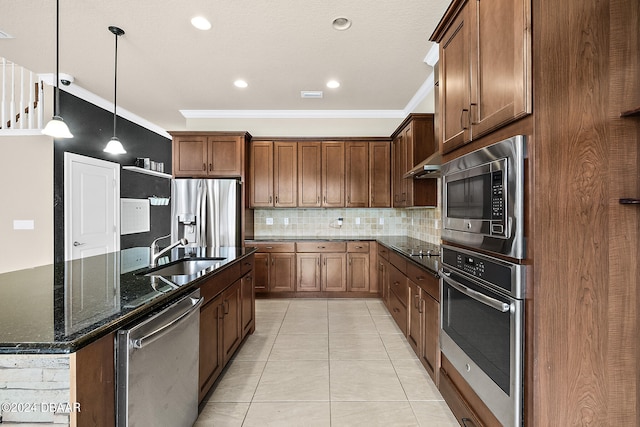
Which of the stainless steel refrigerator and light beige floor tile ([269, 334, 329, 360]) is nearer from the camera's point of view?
light beige floor tile ([269, 334, 329, 360])

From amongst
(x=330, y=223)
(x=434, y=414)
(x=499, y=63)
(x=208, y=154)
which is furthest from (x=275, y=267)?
(x=499, y=63)

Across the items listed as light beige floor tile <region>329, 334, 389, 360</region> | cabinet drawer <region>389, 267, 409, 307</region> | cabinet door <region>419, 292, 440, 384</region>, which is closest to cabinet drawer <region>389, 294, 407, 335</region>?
cabinet drawer <region>389, 267, 409, 307</region>

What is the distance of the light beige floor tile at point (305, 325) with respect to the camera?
3418mm

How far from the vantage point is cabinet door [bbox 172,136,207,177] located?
470cm

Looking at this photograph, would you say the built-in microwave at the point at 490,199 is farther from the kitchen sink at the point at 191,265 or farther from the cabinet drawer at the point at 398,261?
the kitchen sink at the point at 191,265

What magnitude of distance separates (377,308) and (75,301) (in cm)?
353

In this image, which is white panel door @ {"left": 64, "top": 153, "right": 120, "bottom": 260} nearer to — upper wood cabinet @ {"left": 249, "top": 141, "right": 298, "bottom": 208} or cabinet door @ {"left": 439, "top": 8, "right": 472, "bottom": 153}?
upper wood cabinet @ {"left": 249, "top": 141, "right": 298, "bottom": 208}

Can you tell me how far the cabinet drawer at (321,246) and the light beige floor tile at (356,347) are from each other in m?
1.56

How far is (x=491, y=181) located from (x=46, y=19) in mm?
3673

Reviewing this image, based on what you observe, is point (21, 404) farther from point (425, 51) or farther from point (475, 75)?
point (425, 51)

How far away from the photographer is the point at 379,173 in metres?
4.91

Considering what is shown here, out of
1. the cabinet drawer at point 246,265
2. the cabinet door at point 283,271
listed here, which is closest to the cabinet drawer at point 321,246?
the cabinet door at point 283,271

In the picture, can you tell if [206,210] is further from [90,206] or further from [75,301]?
[75,301]

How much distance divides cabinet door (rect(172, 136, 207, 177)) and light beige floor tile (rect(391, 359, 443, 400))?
363cm
